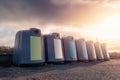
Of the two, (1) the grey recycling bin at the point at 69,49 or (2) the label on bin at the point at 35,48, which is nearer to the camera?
(2) the label on bin at the point at 35,48

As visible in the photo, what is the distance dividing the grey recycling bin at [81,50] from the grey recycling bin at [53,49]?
3.48 meters

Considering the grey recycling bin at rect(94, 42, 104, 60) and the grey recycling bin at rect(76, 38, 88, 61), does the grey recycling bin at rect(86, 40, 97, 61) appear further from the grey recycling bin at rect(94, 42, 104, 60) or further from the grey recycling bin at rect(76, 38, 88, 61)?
the grey recycling bin at rect(94, 42, 104, 60)

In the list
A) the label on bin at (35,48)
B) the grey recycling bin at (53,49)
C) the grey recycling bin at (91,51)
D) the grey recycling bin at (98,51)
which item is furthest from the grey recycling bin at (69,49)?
the grey recycling bin at (98,51)

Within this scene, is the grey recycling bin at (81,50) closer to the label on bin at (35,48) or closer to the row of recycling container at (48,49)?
the row of recycling container at (48,49)

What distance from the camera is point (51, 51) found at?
778 inches

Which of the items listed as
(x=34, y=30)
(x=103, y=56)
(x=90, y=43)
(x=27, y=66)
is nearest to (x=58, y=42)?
(x=34, y=30)

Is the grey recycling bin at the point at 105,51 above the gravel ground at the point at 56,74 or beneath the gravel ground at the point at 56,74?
above

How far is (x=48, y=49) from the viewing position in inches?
782

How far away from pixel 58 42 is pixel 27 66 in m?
4.69

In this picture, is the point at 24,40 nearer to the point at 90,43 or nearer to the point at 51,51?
the point at 51,51

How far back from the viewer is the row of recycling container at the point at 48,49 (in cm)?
1738

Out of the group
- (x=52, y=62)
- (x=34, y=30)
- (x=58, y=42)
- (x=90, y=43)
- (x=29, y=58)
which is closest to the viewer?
(x=29, y=58)

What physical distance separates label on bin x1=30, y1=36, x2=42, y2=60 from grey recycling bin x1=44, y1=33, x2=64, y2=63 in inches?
62.8

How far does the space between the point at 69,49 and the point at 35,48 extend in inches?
203
